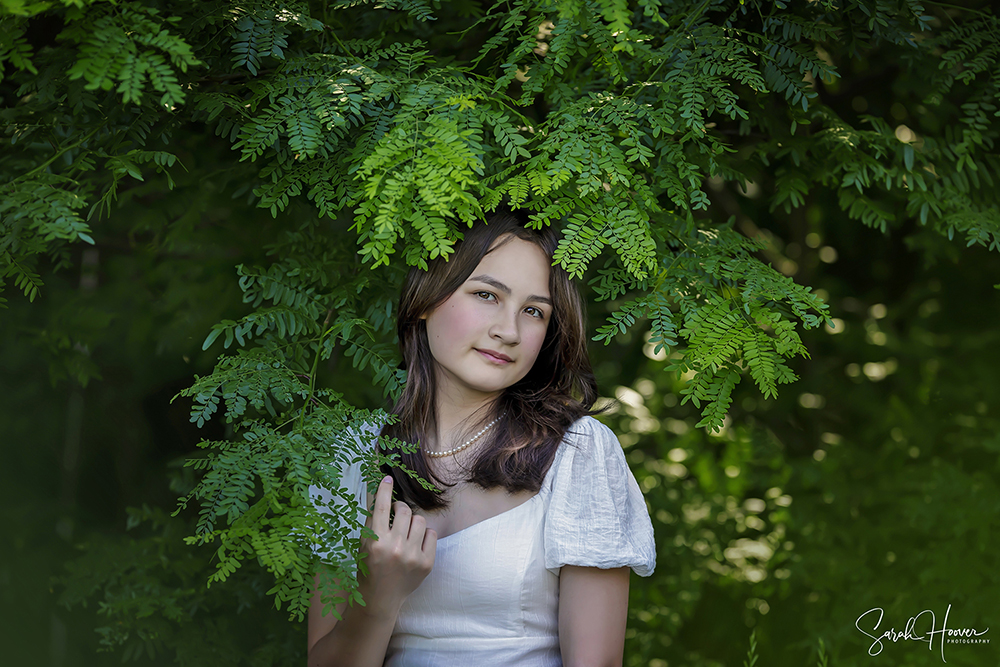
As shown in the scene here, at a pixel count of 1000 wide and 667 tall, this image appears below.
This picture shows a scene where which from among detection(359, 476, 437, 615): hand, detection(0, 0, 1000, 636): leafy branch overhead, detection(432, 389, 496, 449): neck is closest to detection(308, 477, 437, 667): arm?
detection(359, 476, 437, 615): hand

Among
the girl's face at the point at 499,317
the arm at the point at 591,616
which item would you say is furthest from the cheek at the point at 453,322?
the arm at the point at 591,616

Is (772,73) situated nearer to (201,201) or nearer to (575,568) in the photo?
(575,568)

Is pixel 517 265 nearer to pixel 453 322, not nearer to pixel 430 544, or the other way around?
pixel 453 322

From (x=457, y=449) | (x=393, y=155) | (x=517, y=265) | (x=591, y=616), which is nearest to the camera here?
(x=393, y=155)

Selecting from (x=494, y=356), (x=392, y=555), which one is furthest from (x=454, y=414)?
(x=392, y=555)

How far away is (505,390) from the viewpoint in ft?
6.76

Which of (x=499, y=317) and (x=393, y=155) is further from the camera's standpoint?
(x=499, y=317)

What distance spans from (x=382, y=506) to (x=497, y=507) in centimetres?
32

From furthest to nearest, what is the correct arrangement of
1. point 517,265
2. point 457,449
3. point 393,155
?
1. point 457,449
2. point 517,265
3. point 393,155

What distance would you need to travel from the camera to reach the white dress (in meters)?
1.78

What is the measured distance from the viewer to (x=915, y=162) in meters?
2.28

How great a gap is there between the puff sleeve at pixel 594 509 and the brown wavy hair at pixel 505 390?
0.06 metres

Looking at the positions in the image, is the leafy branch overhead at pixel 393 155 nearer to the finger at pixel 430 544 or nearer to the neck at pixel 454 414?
the neck at pixel 454 414

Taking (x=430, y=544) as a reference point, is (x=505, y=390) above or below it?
above
